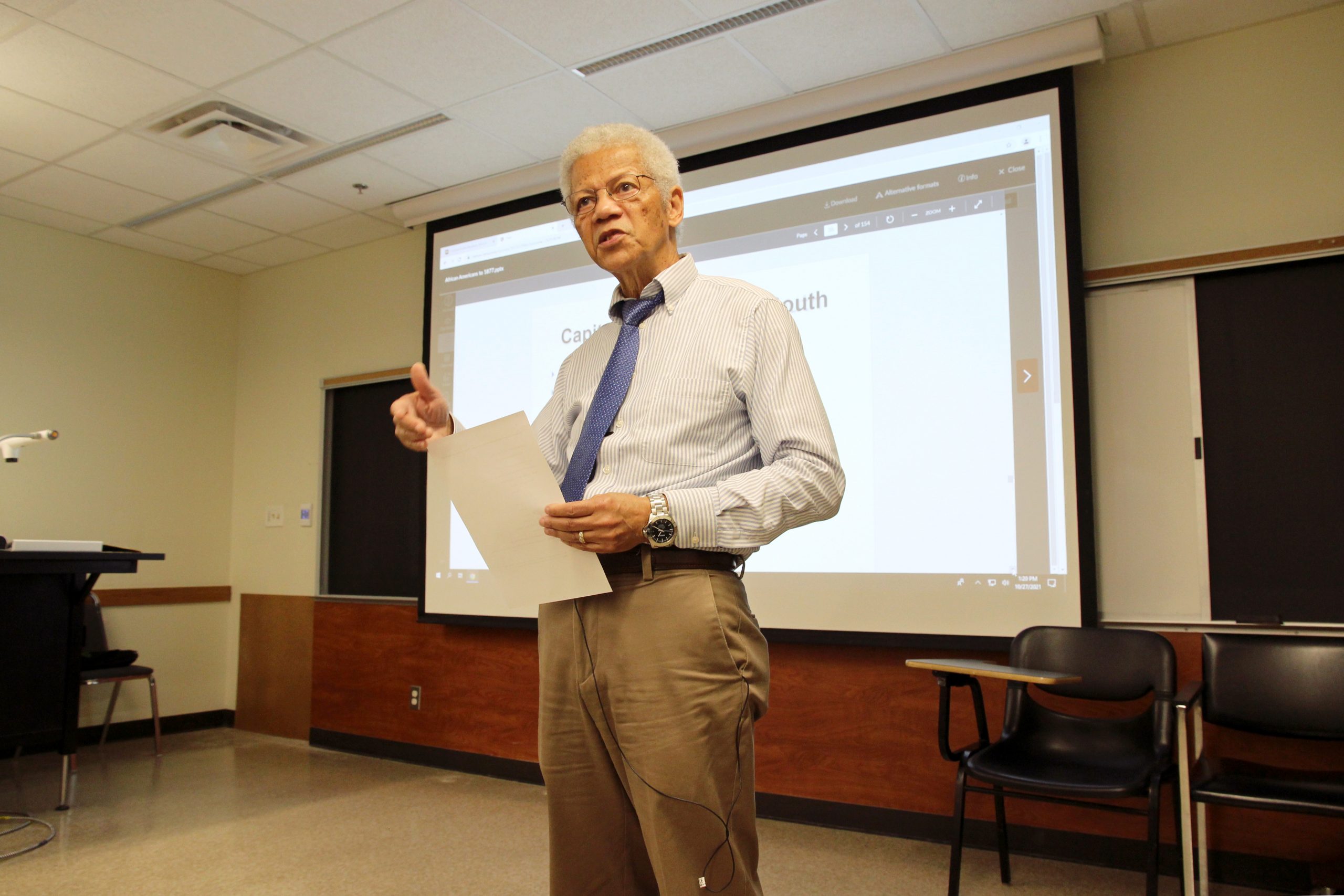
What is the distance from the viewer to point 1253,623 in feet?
9.06

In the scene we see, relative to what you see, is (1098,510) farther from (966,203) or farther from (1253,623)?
(966,203)

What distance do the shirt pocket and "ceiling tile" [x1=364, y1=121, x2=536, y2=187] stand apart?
116 inches

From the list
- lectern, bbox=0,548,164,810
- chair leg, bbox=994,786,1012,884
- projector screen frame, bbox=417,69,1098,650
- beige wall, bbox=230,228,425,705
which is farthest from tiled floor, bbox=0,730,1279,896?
beige wall, bbox=230,228,425,705

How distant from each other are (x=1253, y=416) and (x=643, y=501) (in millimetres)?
2571

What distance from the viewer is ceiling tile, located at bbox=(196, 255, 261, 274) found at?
5.42m

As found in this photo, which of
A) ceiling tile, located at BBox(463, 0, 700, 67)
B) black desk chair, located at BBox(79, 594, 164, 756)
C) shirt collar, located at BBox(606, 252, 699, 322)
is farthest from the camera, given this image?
black desk chair, located at BBox(79, 594, 164, 756)

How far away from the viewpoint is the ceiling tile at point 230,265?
5.42 meters

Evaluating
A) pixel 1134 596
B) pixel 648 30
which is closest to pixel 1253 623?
pixel 1134 596

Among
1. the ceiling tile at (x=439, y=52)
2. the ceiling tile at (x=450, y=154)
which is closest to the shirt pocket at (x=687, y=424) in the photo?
the ceiling tile at (x=439, y=52)

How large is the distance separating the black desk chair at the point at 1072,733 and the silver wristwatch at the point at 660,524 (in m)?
1.39

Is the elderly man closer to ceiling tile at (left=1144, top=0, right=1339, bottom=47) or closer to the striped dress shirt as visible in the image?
the striped dress shirt

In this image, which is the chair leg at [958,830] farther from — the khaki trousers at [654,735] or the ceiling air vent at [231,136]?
the ceiling air vent at [231,136]

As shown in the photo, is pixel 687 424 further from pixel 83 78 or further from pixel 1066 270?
pixel 83 78

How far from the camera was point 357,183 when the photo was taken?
4.33 m
